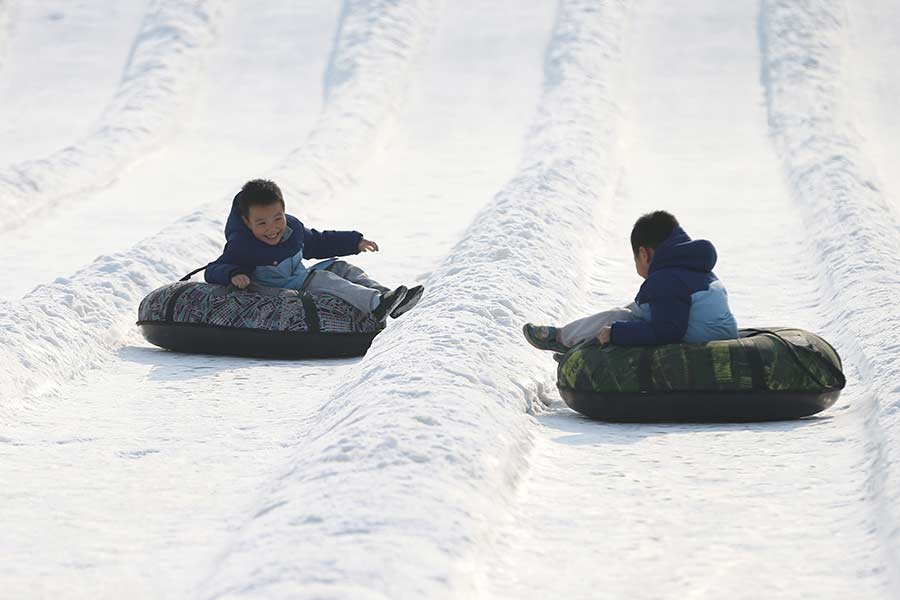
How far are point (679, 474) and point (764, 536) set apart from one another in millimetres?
724

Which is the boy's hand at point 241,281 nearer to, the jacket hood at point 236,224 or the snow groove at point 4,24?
the jacket hood at point 236,224

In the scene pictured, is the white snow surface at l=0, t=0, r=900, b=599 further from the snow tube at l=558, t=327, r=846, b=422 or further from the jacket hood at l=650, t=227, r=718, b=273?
the jacket hood at l=650, t=227, r=718, b=273

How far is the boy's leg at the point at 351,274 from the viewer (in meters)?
7.91

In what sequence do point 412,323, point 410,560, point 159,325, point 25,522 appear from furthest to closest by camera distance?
1. point 159,325
2. point 412,323
3. point 25,522
4. point 410,560

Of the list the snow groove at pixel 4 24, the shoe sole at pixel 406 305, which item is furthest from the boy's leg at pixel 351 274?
the snow groove at pixel 4 24

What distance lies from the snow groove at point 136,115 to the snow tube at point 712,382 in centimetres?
852

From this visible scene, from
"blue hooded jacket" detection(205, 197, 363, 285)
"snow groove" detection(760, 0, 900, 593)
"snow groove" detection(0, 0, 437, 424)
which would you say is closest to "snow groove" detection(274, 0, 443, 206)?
"snow groove" detection(0, 0, 437, 424)

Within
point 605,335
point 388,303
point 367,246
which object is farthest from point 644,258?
point 367,246

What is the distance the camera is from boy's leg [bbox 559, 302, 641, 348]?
5939 mm

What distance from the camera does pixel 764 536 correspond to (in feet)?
13.2

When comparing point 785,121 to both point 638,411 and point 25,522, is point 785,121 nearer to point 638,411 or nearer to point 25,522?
point 638,411

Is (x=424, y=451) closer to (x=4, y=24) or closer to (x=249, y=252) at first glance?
(x=249, y=252)

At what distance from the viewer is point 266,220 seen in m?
7.50

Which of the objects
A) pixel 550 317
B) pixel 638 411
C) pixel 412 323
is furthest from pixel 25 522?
pixel 550 317
